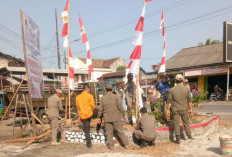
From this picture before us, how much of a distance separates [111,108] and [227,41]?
1703cm

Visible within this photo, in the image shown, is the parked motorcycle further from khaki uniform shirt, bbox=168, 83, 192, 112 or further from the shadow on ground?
the shadow on ground

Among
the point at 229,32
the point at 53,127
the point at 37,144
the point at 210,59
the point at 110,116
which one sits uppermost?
the point at 229,32

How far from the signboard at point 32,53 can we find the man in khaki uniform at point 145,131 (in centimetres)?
360

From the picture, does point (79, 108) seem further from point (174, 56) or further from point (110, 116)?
point (174, 56)

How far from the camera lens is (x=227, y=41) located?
771 inches

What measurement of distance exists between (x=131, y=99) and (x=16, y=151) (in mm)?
3784

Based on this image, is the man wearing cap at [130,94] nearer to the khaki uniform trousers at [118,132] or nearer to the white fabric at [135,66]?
the white fabric at [135,66]

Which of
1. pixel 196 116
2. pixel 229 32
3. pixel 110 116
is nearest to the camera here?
pixel 110 116

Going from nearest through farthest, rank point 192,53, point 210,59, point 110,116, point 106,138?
point 110,116, point 106,138, point 210,59, point 192,53

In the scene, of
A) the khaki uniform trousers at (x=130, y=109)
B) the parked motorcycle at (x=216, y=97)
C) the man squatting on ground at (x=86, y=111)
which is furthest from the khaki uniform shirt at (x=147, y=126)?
the parked motorcycle at (x=216, y=97)

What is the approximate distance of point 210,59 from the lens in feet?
77.7

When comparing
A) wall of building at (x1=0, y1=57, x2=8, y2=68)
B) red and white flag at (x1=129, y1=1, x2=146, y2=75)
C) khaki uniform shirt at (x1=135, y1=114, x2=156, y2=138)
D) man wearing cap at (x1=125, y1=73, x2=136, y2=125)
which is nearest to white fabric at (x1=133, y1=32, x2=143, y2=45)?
red and white flag at (x1=129, y1=1, x2=146, y2=75)

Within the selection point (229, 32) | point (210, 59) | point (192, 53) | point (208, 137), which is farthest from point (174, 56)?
point (208, 137)

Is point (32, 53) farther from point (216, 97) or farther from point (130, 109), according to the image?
point (216, 97)
